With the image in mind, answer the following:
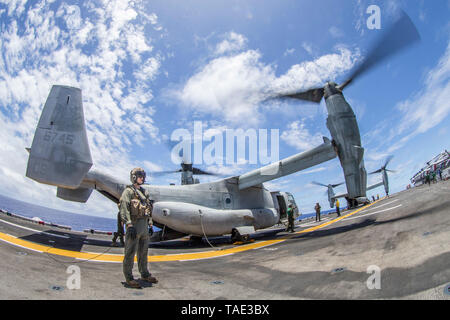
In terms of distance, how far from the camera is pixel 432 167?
4722cm

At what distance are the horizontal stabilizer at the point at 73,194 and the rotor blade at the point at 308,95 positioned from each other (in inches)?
421

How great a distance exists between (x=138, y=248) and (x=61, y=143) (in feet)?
17.1

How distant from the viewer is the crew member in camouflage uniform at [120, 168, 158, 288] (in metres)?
3.75

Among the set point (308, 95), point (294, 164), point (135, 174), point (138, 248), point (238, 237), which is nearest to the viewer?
point (138, 248)

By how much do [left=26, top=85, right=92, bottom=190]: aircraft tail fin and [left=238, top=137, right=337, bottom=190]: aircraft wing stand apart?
775 centimetres

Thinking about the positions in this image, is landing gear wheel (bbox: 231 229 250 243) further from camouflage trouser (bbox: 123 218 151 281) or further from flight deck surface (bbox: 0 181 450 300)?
camouflage trouser (bbox: 123 218 151 281)

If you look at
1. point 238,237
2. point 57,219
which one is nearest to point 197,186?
point 238,237

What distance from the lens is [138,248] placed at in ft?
13.3

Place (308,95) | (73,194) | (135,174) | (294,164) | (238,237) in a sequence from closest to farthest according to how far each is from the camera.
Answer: (135,174)
(73,194)
(238,237)
(294,164)
(308,95)

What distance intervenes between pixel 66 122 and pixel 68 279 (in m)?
5.36

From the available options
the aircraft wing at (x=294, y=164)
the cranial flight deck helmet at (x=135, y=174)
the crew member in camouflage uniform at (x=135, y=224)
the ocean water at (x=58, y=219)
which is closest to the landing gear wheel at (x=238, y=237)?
the aircraft wing at (x=294, y=164)

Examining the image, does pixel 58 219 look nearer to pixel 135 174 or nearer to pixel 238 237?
pixel 238 237

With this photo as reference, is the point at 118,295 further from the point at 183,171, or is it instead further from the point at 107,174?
the point at 183,171
